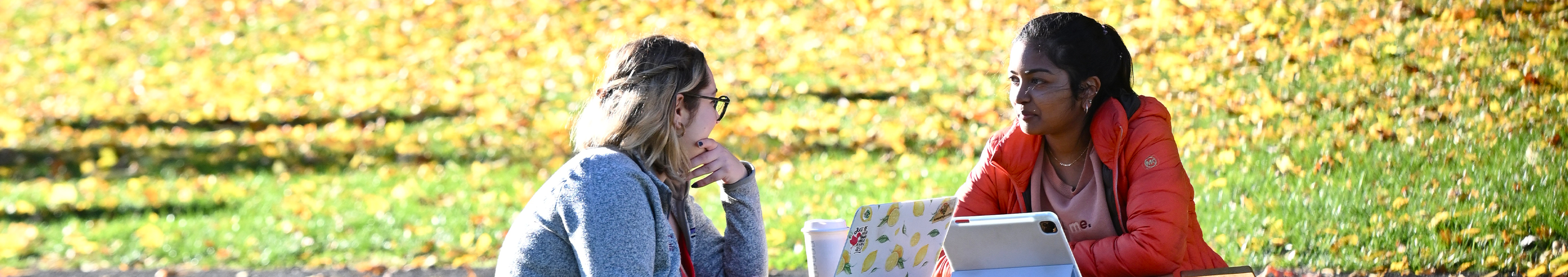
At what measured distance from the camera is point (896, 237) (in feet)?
8.43

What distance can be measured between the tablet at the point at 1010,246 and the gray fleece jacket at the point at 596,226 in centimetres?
61

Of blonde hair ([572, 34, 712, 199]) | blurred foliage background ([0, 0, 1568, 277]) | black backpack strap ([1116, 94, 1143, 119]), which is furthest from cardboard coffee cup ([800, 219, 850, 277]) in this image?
blurred foliage background ([0, 0, 1568, 277])

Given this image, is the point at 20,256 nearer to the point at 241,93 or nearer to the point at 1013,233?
the point at 241,93

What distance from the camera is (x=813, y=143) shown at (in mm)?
7387

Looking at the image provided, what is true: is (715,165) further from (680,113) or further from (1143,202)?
(1143,202)

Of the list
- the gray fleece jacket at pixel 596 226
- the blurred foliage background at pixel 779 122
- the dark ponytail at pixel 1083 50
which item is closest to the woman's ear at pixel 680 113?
the gray fleece jacket at pixel 596 226

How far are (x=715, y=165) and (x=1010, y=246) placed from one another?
0.80 meters

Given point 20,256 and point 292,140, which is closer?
point 20,256

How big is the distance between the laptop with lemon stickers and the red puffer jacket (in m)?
0.17

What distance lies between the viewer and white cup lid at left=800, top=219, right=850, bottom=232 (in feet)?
9.33

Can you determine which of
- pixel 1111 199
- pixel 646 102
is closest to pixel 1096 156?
pixel 1111 199

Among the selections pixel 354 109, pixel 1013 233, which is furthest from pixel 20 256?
pixel 1013 233

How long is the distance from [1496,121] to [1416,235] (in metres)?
1.56

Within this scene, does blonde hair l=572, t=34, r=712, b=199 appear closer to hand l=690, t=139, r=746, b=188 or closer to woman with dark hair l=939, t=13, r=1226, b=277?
hand l=690, t=139, r=746, b=188
